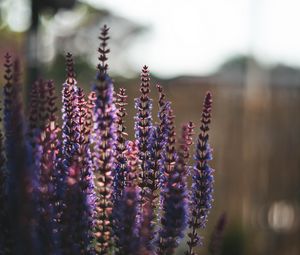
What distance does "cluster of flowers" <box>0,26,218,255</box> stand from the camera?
113 centimetres

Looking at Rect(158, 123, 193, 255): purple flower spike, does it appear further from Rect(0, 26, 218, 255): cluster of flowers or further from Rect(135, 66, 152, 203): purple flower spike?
Rect(135, 66, 152, 203): purple flower spike

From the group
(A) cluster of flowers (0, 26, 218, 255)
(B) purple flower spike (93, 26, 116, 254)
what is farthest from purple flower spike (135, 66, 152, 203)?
(B) purple flower spike (93, 26, 116, 254)

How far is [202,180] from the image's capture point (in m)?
1.33

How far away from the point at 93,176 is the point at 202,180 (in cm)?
20

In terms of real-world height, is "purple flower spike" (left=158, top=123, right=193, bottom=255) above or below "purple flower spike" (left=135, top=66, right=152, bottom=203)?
below

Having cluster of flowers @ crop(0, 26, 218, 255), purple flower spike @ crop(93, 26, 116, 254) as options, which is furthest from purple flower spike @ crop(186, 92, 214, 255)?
purple flower spike @ crop(93, 26, 116, 254)

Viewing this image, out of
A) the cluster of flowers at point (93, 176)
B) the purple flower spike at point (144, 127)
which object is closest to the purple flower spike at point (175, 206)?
the cluster of flowers at point (93, 176)

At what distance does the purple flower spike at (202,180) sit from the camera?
1330mm

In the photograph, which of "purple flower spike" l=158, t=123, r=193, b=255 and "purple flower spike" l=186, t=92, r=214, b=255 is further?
"purple flower spike" l=186, t=92, r=214, b=255

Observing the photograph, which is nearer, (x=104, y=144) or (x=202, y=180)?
(x=104, y=144)

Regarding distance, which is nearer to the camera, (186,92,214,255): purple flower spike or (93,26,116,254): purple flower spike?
(93,26,116,254): purple flower spike

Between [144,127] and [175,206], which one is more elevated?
[144,127]

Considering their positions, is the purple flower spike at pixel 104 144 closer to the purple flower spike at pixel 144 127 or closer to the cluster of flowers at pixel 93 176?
the cluster of flowers at pixel 93 176

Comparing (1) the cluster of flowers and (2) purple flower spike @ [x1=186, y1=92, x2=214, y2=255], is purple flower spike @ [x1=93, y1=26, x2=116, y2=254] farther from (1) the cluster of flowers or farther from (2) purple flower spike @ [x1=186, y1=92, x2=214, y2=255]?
(2) purple flower spike @ [x1=186, y1=92, x2=214, y2=255]
